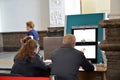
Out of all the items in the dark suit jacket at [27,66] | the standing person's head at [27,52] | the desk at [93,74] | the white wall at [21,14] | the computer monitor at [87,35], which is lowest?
the desk at [93,74]

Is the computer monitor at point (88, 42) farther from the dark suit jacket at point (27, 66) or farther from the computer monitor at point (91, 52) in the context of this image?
the dark suit jacket at point (27, 66)

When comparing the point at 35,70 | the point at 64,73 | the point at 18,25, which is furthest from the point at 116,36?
the point at 18,25

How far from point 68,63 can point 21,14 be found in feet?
25.7

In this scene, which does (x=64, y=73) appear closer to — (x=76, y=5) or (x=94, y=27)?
(x=94, y=27)

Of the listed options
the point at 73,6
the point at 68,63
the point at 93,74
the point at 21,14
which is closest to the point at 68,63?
the point at 68,63

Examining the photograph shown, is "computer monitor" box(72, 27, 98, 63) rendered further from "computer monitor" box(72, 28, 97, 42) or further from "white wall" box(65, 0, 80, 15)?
"white wall" box(65, 0, 80, 15)

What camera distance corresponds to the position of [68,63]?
9.27ft

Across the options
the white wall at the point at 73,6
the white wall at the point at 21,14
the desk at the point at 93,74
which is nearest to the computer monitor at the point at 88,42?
the desk at the point at 93,74

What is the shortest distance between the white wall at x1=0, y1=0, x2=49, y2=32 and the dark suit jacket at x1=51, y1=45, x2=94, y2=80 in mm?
7221

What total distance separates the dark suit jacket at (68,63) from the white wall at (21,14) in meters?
7.22

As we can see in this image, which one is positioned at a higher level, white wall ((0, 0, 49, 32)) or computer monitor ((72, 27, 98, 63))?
white wall ((0, 0, 49, 32))

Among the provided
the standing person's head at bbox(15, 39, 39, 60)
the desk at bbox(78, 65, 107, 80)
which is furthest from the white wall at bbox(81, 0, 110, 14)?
the standing person's head at bbox(15, 39, 39, 60)

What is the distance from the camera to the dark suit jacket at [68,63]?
2.81 metres

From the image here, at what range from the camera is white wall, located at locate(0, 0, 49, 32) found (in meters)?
10.1
